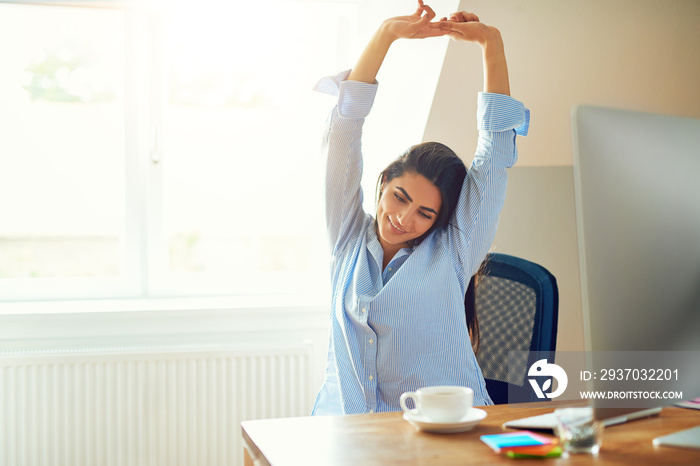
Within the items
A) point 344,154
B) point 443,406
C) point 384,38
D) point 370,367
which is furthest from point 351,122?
point 443,406

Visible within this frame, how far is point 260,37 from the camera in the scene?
2.55 meters

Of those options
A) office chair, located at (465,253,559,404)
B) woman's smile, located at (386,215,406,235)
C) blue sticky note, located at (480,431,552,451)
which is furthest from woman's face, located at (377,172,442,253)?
blue sticky note, located at (480,431,552,451)

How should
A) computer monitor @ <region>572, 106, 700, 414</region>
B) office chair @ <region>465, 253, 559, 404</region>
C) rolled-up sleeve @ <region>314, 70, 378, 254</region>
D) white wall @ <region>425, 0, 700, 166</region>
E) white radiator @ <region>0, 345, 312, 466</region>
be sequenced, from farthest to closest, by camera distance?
white radiator @ <region>0, 345, 312, 466</region> → white wall @ <region>425, 0, 700, 166</region> → rolled-up sleeve @ <region>314, 70, 378, 254</region> → office chair @ <region>465, 253, 559, 404</region> → computer monitor @ <region>572, 106, 700, 414</region>

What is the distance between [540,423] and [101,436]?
172cm

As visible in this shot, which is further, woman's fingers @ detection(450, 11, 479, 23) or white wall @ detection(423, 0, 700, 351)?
white wall @ detection(423, 0, 700, 351)

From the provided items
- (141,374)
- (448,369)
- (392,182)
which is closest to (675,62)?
(392,182)

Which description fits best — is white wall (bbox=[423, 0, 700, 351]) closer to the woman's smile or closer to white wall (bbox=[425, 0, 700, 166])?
white wall (bbox=[425, 0, 700, 166])

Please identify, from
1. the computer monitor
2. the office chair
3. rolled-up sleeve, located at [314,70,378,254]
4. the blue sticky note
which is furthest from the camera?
rolled-up sleeve, located at [314,70,378,254]

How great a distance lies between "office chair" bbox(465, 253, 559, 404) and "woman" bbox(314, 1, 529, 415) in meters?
0.06

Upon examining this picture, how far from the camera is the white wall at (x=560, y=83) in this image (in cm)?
204

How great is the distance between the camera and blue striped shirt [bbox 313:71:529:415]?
54.8 inches

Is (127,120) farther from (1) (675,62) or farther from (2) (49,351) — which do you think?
(1) (675,62)

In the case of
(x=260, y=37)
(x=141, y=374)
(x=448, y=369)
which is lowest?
(x=141, y=374)

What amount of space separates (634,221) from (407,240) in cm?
82
